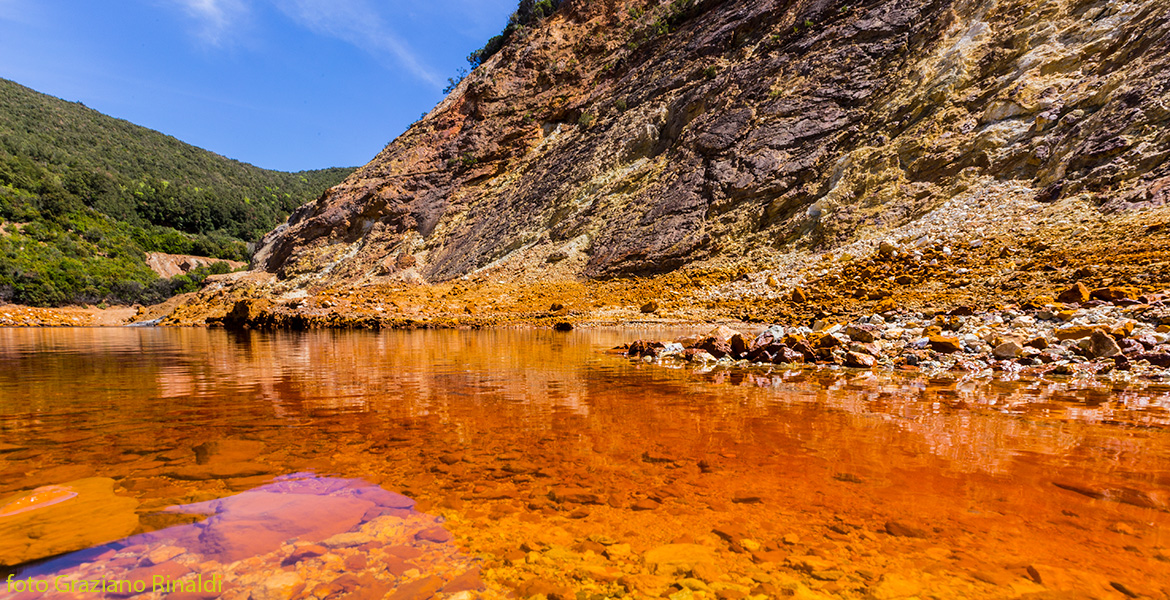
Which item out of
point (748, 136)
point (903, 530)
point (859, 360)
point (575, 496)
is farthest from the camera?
point (748, 136)

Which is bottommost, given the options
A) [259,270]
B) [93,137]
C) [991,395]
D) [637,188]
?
[991,395]

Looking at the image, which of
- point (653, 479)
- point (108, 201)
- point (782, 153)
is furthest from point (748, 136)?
point (108, 201)

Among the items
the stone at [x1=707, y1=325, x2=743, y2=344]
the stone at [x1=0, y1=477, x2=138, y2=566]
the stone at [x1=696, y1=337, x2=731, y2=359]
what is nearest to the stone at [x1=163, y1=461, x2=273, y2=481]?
the stone at [x1=0, y1=477, x2=138, y2=566]

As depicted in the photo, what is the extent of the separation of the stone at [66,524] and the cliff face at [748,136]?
16966mm

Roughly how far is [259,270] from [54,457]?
41920mm

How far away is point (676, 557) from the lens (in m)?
1.87

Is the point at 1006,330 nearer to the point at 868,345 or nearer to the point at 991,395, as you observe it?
the point at 868,345

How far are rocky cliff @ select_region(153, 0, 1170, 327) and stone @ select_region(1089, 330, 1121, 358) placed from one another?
504 cm

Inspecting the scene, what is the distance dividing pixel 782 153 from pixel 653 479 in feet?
64.1

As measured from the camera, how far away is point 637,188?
919 inches

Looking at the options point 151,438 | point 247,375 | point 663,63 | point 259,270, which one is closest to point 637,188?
→ point 663,63

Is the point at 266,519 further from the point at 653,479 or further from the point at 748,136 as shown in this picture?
the point at 748,136

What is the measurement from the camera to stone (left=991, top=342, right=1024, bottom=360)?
613cm

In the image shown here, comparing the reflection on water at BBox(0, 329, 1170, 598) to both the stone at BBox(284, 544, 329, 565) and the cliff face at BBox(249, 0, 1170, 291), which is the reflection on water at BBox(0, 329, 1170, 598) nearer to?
the stone at BBox(284, 544, 329, 565)
